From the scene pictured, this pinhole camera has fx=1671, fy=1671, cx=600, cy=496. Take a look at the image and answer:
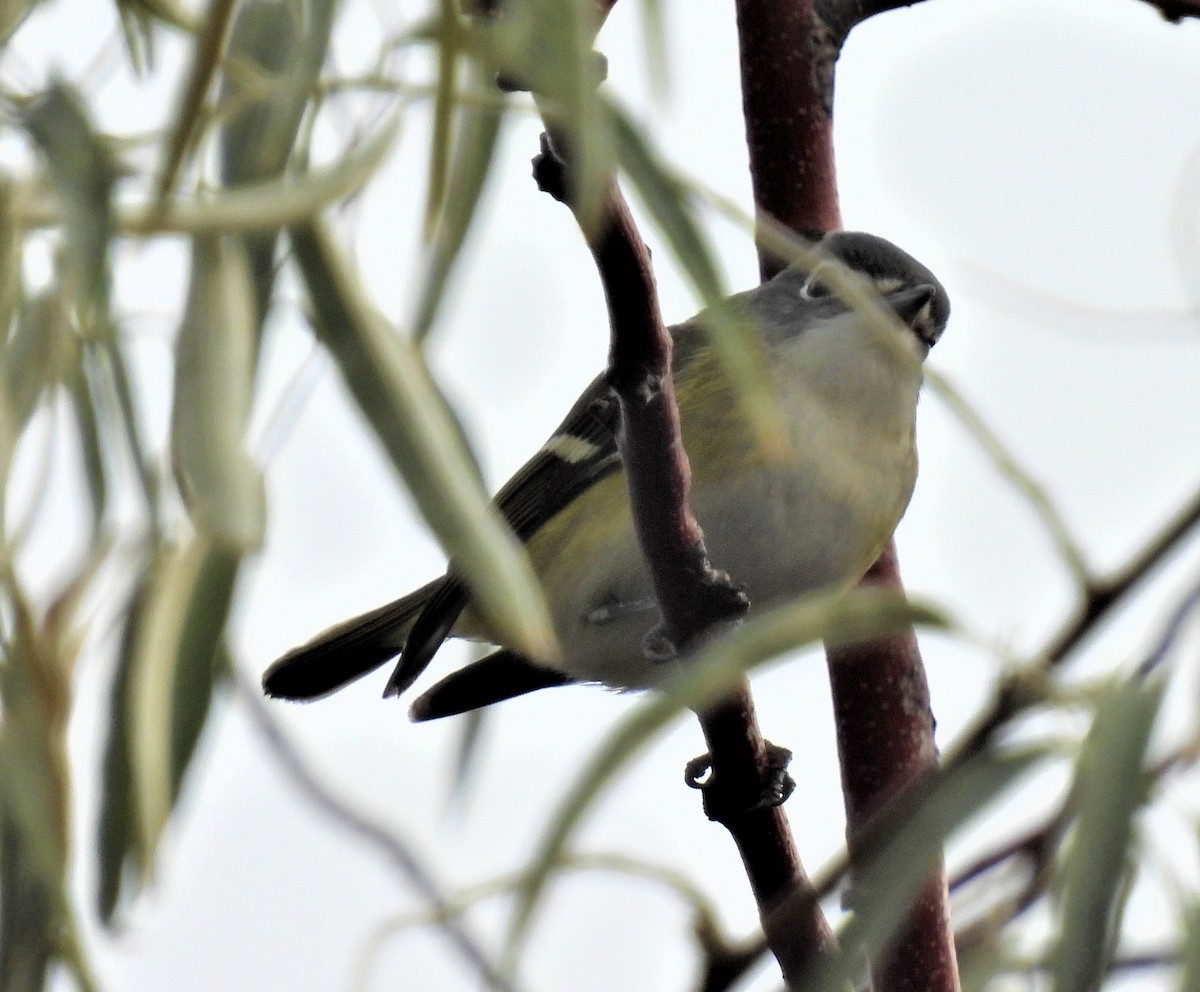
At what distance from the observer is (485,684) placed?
8.79 ft

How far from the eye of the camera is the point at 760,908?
1.78m

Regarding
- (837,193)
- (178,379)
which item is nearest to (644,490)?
(178,379)

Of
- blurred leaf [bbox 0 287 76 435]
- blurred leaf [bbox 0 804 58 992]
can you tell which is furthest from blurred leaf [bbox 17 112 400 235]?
blurred leaf [bbox 0 804 58 992]

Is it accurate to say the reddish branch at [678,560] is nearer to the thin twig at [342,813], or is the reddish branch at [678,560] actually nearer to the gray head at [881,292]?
the thin twig at [342,813]

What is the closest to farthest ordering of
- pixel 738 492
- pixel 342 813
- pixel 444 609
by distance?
pixel 342 813
pixel 444 609
pixel 738 492

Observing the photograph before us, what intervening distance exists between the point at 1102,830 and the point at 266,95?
0.72 metres

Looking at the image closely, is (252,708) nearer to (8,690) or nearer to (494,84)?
(8,690)

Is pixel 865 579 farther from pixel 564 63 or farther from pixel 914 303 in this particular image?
pixel 564 63

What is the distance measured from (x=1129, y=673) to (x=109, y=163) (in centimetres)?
72

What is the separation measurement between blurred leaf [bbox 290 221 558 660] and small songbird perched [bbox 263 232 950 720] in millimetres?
1217

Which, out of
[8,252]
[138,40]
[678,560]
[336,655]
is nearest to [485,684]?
[336,655]

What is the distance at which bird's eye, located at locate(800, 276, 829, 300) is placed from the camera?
2892 millimetres

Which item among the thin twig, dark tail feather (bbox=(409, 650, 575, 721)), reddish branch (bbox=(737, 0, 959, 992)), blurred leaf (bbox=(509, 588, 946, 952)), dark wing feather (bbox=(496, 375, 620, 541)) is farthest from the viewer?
dark tail feather (bbox=(409, 650, 575, 721))

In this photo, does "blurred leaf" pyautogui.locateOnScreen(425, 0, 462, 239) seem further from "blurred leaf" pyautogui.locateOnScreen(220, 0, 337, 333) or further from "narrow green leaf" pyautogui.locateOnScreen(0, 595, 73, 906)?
"narrow green leaf" pyautogui.locateOnScreen(0, 595, 73, 906)
